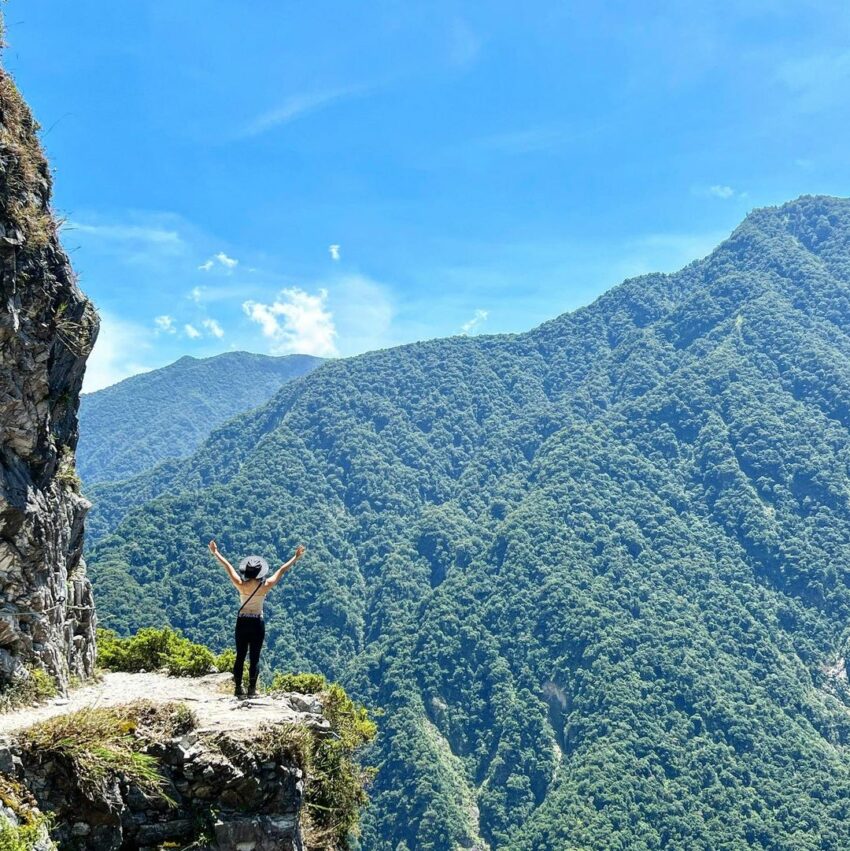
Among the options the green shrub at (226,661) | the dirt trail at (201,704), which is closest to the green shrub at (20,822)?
the dirt trail at (201,704)

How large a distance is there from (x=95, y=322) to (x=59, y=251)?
1.87m

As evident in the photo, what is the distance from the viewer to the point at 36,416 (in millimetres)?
12703

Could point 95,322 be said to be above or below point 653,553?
above

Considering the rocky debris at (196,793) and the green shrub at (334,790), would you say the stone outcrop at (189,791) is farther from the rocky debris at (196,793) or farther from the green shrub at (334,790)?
the green shrub at (334,790)

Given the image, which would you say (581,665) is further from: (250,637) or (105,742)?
(105,742)

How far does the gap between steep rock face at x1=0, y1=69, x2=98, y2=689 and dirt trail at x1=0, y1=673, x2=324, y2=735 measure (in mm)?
731

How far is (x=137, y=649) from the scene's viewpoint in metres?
18.8

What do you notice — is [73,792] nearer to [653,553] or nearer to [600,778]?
[600,778]

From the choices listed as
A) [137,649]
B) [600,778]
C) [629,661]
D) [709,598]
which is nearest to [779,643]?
[709,598]

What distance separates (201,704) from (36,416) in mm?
6185

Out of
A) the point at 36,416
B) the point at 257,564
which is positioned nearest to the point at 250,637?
the point at 257,564

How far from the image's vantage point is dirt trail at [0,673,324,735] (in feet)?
29.5

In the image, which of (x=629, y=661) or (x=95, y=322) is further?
(x=629, y=661)

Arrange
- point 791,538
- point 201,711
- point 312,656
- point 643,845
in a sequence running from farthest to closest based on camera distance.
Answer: point 791,538, point 312,656, point 643,845, point 201,711
